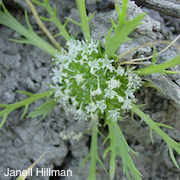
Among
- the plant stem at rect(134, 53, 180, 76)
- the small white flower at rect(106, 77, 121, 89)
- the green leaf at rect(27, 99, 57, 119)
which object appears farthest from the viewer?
the green leaf at rect(27, 99, 57, 119)

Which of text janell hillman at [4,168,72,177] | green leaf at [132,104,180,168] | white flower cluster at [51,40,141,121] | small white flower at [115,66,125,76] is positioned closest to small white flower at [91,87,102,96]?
white flower cluster at [51,40,141,121]

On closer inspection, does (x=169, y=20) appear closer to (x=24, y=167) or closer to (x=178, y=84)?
(x=178, y=84)

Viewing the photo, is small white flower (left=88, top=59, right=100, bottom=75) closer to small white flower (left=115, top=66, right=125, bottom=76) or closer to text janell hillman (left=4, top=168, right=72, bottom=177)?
small white flower (left=115, top=66, right=125, bottom=76)

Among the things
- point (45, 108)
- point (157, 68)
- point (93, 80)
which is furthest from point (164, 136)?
point (45, 108)

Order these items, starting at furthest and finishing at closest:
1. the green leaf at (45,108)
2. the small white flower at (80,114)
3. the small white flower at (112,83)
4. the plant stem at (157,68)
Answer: the green leaf at (45,108), the small white flower at (80,114), the small white flower at (112,83), the plant stem at (157,68)

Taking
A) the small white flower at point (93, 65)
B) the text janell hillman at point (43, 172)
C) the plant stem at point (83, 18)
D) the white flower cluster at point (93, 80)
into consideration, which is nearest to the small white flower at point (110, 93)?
the white flower cluster at point (93, 80)

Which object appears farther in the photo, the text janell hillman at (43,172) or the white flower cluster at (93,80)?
the text janell hillman at (43,172)

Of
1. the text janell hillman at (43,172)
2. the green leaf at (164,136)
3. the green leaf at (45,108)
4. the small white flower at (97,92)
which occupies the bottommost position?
the text janell hillman at (43,172)

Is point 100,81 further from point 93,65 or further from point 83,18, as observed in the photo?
point 83,18

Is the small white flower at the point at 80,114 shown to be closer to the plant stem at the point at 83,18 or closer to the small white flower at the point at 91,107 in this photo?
Answer: the small white flower at the point at 91,107
